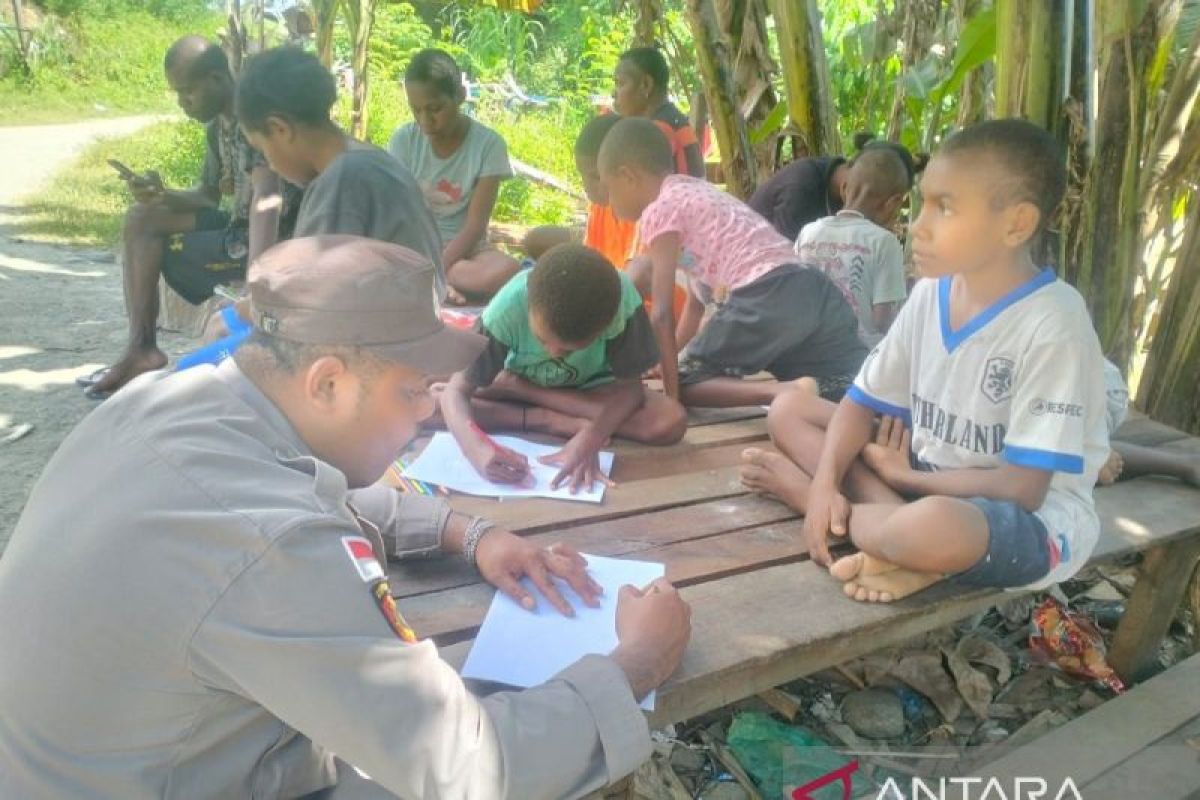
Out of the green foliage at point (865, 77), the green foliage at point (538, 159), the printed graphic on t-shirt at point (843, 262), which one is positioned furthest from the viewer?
the green foliage at point (538, 159)

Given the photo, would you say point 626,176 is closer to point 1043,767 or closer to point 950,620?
point 950,620

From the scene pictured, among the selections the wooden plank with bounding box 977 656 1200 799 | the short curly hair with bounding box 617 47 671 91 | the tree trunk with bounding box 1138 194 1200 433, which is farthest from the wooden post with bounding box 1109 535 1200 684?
the short curly hair with bounding box 617 47 671 91

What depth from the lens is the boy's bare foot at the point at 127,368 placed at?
13.1 feet

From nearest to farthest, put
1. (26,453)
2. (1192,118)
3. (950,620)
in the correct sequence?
1. (950,620)
2. (1192,118)
3. (26,453)

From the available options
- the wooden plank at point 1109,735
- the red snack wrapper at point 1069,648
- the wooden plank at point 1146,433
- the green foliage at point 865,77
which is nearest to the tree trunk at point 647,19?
the green foliage at point 865,77

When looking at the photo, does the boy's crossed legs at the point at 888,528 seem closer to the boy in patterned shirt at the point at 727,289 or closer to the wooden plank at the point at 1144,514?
the wooden plank at the point at 1144,514

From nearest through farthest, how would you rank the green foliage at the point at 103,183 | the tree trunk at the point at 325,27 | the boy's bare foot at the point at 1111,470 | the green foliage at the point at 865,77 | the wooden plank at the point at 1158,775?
the wooden plank at the point at 1158,775 → the boy's bare foot at the point at 1111,470 → the green foliage at the point at 865,77 → the tree trunk at the point at 325,27 → the green foliage at the point at 103,183

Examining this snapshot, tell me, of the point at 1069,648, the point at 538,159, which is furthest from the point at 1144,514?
the point at 538,159

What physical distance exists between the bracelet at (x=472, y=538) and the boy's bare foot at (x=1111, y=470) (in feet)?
5.49

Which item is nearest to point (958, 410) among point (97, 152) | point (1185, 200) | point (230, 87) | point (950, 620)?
point (950, 620)

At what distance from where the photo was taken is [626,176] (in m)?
3.24

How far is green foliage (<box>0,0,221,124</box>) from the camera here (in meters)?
13.1

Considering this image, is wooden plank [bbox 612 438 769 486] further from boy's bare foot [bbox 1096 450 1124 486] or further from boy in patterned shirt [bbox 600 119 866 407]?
boy's bare foot [bbox 1096 450 1124 486]

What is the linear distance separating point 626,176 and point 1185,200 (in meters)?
2.14
